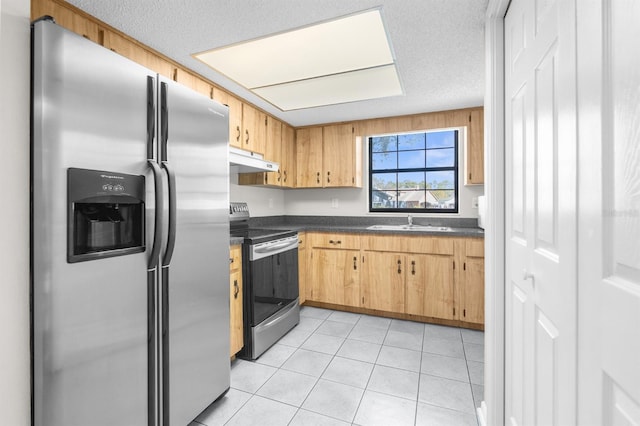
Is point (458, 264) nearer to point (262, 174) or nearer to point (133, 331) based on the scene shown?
point (262, 174)

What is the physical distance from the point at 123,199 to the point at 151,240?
0.70 ft

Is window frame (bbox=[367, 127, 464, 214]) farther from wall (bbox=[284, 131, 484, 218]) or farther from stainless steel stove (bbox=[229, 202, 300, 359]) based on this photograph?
stainless steel stove (bbox=[229, 202, 300, 359])

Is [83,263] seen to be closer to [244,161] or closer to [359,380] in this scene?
[244,161]

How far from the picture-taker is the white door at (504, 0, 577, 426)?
76 cm

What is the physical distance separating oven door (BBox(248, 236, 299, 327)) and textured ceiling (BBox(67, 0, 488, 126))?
4.81 feet

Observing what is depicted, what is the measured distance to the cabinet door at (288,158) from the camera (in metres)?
3.60

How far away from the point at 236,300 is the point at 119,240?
3.92ft

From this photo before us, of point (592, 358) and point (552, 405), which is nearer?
point (592, 358)

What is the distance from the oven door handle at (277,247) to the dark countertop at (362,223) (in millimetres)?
235

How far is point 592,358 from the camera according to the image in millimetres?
644

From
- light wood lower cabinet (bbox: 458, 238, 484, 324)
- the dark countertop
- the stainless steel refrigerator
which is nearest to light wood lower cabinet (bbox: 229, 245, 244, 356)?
the stainless steel refrigerator

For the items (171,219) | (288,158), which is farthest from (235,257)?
(288,158)

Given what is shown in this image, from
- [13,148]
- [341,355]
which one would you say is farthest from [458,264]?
[13,148]

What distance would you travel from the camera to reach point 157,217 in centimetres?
132
